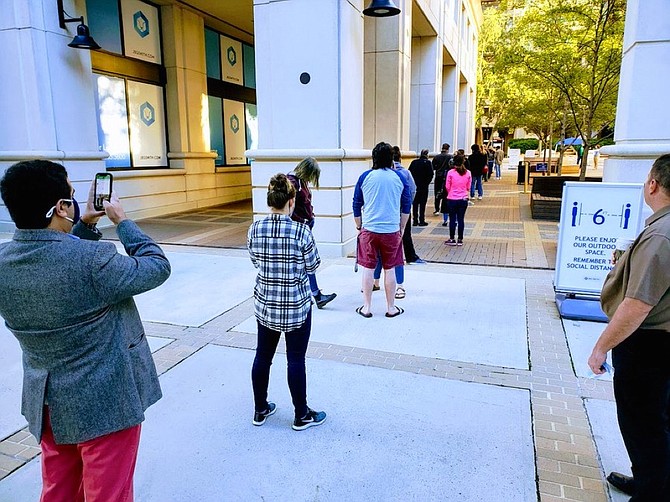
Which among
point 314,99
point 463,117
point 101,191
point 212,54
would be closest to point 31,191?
point 101,191

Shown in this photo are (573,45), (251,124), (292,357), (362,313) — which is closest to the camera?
(292,357)

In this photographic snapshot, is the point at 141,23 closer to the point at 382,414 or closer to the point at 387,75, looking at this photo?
the point at 387,75

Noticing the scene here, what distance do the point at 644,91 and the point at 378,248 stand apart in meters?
3.94

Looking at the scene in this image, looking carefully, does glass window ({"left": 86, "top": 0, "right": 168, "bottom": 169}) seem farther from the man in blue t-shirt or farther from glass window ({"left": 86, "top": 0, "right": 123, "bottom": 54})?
the man in blue t-shirt

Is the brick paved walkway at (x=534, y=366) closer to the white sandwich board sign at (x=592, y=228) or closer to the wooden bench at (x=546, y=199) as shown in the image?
the white sandwich board sign at (x=592, y=228)

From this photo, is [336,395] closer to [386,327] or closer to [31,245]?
[386,327]

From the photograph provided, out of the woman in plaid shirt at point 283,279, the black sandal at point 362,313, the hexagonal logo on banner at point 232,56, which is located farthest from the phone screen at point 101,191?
the hexagonal logo on banner at point 232,56

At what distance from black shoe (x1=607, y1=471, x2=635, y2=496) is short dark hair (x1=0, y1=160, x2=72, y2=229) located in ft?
9.86

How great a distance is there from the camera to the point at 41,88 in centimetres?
988

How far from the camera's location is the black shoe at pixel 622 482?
2.71 metres

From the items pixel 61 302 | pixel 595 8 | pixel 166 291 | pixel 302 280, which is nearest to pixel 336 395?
pixel 302 280

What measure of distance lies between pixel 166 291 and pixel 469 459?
4.77 m

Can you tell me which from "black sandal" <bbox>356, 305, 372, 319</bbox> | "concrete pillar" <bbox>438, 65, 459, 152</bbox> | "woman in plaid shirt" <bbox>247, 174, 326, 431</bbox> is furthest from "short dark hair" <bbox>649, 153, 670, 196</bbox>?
"concrete pillar" <bbox>438, 65, 459, 152</bbox>

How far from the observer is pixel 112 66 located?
12406 mm
